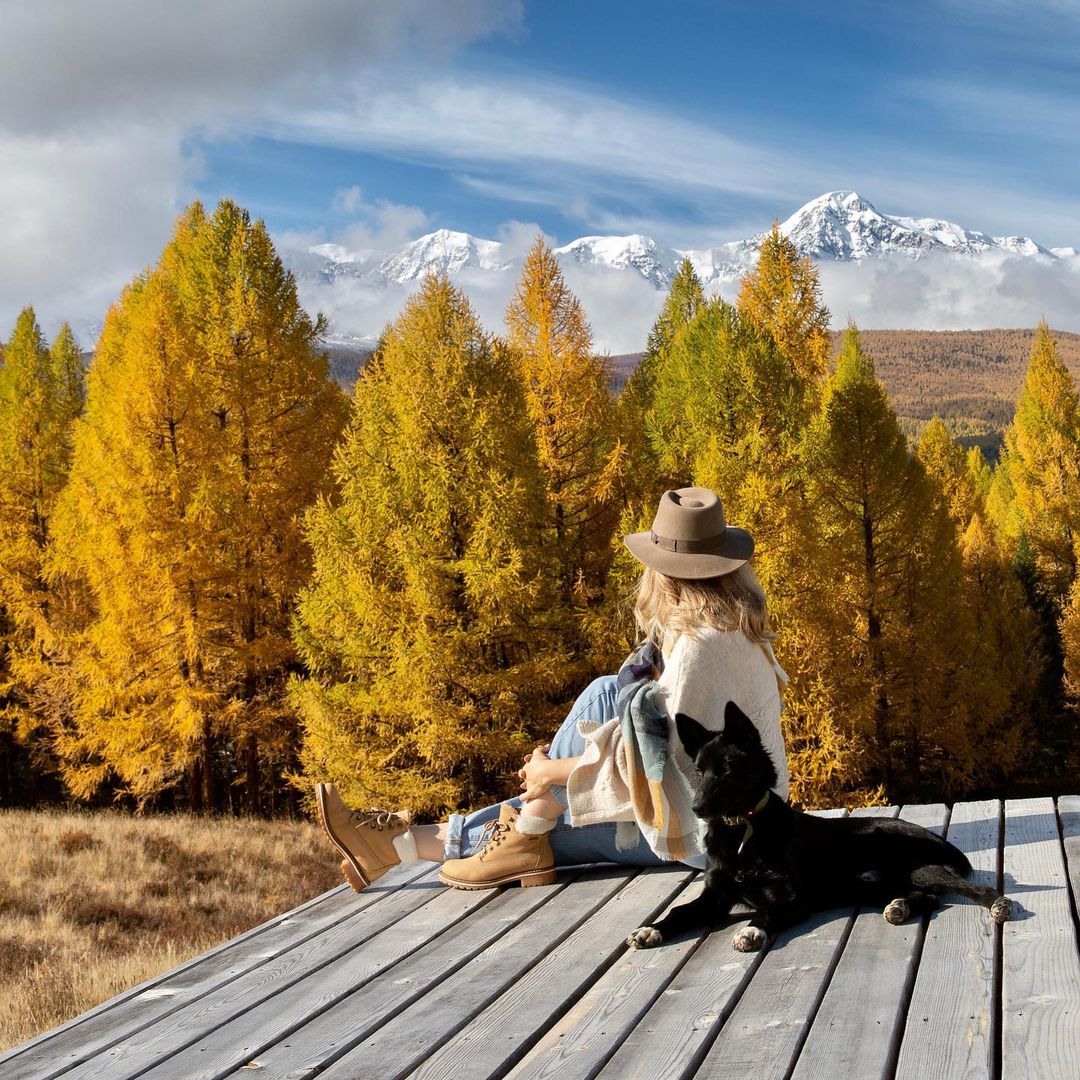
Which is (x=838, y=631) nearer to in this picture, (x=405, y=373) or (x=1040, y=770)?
(x=405, y=373)

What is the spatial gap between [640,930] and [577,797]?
0.65 m

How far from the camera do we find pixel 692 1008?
2707 millimetres

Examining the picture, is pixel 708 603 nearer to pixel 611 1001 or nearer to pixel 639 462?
pixel 611 1001

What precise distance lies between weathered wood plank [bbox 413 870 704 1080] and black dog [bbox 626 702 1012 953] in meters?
0.14

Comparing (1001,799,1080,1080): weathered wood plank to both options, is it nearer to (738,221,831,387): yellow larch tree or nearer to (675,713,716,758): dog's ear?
(675,713,716,758): dog's ear

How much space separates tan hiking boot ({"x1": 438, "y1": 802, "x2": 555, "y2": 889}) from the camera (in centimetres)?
403

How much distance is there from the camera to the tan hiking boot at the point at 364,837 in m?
4.32

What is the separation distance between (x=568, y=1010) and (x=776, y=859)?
32.0 inches

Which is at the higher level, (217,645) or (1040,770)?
(217,645)

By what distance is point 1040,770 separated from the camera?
85.9 feet

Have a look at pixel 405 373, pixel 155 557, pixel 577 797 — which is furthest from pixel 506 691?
pixel 577 797

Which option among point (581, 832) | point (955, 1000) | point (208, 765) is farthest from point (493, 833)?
point (208, 765)

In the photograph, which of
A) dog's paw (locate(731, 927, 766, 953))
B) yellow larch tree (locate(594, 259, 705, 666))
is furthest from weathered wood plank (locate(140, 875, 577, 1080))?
yellow larch tree (locate(594, 259, 705, 666))

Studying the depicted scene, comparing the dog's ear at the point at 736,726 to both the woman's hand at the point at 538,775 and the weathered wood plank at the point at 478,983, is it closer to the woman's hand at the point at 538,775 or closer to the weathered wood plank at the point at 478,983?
the weathered wood plank at the point at 478,983
